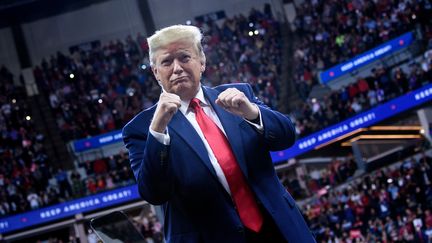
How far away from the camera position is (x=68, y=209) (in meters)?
18.6

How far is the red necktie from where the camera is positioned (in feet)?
7.41

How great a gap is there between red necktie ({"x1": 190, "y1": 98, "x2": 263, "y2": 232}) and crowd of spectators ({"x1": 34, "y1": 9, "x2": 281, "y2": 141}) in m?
17.6

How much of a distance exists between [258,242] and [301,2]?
23.6 m

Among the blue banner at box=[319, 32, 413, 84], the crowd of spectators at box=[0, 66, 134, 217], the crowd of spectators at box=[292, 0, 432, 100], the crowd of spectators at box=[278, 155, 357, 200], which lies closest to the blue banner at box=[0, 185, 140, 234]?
the crowd of spectators at box=[0, 66, 134, 217]

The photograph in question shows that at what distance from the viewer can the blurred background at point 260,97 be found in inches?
719

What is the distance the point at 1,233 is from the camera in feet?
61.1

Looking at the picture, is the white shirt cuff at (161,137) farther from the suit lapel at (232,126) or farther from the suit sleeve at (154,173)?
the suit lapel at (232,126)

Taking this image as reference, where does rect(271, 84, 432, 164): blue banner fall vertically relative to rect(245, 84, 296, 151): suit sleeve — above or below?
below

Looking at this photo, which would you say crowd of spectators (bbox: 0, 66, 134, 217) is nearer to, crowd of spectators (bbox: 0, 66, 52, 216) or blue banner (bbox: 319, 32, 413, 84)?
crowd of spectators (bbox: 0, 66, 52, 216)

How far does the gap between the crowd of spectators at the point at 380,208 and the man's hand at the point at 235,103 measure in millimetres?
11926

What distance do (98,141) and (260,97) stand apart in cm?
515

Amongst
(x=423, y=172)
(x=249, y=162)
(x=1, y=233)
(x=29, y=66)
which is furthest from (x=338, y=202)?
(x=249, y=162)

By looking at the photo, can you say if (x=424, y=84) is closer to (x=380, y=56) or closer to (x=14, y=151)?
(x=380, y=56)

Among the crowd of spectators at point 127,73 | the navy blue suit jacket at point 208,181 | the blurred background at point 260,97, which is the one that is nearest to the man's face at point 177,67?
the navy blue suit jacket at point 208,181
